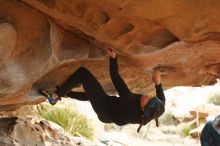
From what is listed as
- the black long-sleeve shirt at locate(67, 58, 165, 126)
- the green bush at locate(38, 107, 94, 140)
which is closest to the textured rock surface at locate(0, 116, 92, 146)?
the black long-sleeve shirt at locate(67, 58, 165, 126)

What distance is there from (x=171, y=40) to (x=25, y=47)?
5.90ft

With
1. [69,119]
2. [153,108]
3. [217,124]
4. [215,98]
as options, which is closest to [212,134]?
[217,124]

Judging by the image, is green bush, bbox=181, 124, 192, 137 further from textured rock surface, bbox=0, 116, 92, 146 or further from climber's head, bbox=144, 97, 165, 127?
climber's head, bbox=144, 97, 165, 127

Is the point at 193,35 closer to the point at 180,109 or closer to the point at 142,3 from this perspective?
the point at 142,3

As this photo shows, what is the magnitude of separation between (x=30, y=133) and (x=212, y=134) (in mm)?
3325

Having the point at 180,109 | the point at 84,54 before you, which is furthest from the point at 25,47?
the point at 180,109

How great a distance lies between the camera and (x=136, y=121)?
499 centimetres

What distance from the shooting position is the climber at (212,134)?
16.6ft

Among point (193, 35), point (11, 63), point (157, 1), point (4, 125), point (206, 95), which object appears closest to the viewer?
point (157, 1)

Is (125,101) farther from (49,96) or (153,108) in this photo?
(49,96)

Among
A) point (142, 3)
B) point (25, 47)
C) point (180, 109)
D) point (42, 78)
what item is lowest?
point (180, 109)

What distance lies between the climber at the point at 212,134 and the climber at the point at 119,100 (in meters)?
0.67

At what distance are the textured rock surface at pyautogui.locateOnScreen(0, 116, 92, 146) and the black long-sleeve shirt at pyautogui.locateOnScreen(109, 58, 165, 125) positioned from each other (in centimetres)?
241

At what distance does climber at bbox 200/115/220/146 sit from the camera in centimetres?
507
